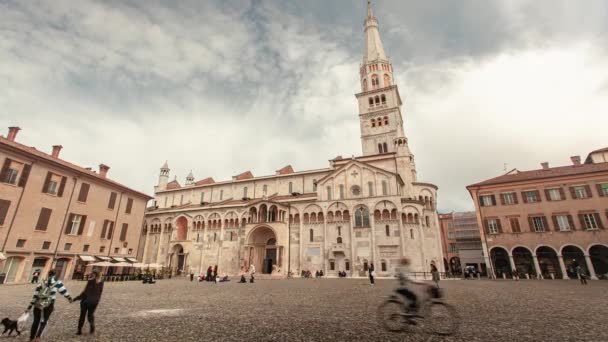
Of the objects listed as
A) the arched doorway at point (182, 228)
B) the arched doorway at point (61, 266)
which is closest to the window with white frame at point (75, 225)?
the arched doorway at point (61, 266)

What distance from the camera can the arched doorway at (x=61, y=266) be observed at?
1030 inches

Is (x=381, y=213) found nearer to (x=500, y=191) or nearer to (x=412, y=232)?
(x=412, y=232)

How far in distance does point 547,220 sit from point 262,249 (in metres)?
34.5

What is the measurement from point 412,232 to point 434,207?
582cm

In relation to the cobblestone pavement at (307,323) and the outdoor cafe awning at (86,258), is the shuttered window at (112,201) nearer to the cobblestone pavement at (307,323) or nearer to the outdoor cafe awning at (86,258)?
the outdoor cafe awning at (86,258)

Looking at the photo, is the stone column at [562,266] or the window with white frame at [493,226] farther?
the window with white frame at [493,226]

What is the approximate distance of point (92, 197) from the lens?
29766 millimetres

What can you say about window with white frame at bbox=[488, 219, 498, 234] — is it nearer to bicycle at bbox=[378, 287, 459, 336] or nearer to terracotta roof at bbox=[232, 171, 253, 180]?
bicycle at bbox=[378, 287, 459, 336]

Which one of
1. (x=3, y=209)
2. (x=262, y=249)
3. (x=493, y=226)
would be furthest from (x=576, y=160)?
(x=3, y=209)

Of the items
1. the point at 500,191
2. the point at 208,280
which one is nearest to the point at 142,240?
the point at 208,280

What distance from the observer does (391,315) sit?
6.66 meters

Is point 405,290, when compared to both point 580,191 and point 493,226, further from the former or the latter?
point 580,191

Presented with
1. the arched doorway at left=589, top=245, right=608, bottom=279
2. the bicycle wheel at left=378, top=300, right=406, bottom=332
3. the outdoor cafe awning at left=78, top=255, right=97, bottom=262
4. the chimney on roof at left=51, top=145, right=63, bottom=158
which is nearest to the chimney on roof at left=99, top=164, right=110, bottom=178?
the chimney on roof at left=51, top=145, right=63, bottom=158

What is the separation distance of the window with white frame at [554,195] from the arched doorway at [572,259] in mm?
5185
